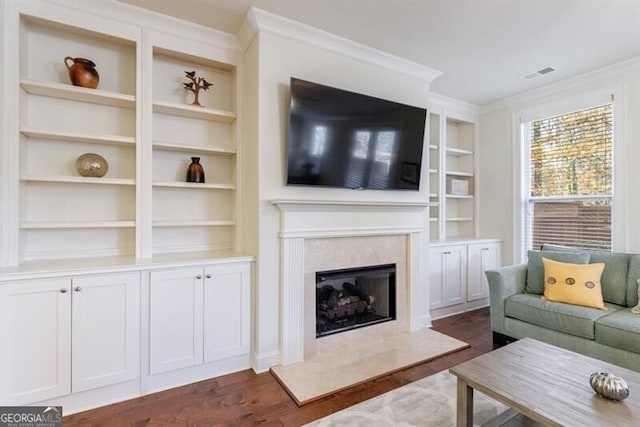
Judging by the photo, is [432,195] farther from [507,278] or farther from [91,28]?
[91,28]

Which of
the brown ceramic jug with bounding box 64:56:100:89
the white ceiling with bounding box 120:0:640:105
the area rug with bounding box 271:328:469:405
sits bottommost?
the area rug with bounding box 271:328:469:405

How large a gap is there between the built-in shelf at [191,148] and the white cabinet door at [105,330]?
1.07 metres

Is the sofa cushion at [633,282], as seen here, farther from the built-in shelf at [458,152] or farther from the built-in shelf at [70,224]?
the built-in shelf at [70,224]

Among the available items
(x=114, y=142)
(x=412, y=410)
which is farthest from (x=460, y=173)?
(x=114, y=142)

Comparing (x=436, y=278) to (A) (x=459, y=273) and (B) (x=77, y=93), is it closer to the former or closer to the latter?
(A) (x=459, y=273)

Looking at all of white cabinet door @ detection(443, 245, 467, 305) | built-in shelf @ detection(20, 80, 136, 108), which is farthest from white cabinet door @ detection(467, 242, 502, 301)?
built-in shelf @ detection(20, 80, 136, 108)

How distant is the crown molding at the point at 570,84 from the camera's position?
313cm

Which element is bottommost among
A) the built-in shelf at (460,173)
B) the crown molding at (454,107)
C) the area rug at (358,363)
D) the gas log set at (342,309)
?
the area rug at (358,363)

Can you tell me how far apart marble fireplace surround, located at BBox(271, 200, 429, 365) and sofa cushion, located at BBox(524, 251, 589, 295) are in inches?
39.3

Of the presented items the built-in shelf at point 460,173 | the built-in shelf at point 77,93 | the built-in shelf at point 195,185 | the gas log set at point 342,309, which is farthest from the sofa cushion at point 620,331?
the built-in shelf at point 77,93

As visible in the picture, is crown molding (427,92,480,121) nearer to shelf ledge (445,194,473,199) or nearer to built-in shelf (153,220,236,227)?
shelf ledge (445,194,473,199)

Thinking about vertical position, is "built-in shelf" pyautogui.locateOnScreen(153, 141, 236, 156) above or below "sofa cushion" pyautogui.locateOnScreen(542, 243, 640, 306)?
above

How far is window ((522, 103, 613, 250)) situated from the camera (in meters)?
3.31

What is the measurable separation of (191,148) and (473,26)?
257 centimetres
